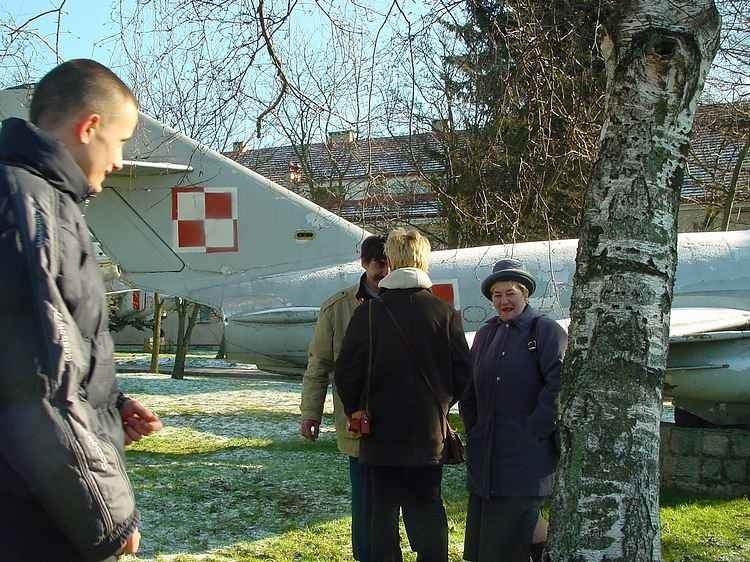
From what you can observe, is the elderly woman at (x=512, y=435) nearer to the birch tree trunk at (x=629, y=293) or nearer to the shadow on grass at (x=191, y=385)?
the birch tree trunk at (x=629, y=293)

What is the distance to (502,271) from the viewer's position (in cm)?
378

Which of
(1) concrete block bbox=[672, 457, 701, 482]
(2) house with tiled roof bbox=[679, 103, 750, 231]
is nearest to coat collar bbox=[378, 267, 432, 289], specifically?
(1) concrete block bbox=[672, 457, 701, 482]

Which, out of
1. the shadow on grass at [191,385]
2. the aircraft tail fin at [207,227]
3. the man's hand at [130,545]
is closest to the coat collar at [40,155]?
the man's hand at [130,545]

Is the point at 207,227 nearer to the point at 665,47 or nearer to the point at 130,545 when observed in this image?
the point at 665,47

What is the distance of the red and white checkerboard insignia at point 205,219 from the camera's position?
8.53 meters

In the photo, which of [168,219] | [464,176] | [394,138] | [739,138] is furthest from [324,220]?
[739,138]

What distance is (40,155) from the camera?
158 cm

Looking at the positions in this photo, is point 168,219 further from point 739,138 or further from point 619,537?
point 739,138

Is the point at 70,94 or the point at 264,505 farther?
the point at 264,505

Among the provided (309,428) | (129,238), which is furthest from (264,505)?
(129,238)

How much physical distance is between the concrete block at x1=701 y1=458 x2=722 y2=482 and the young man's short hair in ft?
11.3

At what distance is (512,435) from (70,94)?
2.36 meters

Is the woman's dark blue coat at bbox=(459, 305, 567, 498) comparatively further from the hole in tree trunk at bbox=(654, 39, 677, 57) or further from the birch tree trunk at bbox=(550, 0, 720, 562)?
the hole in tree trunk at bbox=(654, 39, 677, 57)

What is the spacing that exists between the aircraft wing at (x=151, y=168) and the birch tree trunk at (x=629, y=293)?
6072mm
